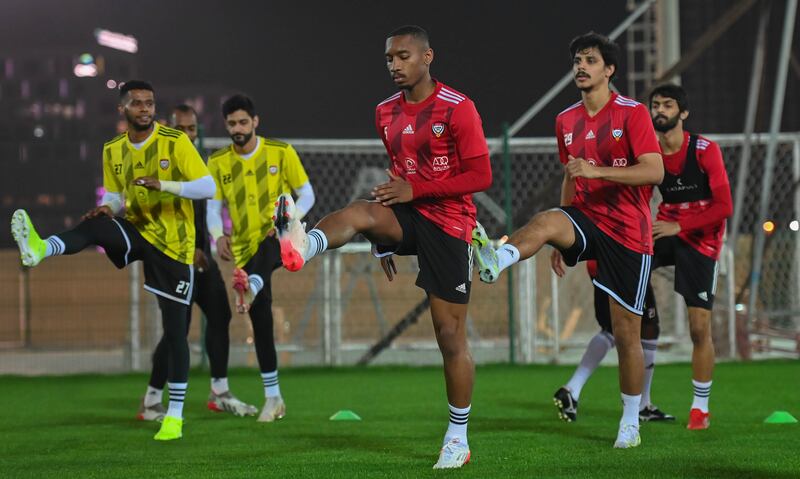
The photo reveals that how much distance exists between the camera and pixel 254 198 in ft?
24.7

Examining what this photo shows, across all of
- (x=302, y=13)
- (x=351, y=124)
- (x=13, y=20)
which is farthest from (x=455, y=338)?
(x=13, y=20)

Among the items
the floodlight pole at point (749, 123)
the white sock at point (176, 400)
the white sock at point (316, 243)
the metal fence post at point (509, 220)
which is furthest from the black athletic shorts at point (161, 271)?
the floodlight pole at point (749, 123)

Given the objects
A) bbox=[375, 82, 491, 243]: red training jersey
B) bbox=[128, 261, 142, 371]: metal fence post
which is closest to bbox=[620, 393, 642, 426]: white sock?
bbox=[375, 82, 491, 243]: red training jersey

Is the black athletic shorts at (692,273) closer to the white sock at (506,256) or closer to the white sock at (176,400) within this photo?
the white sock at (506,256)

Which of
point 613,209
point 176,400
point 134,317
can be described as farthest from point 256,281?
point 134,317

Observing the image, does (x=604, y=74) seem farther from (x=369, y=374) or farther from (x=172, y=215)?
(x=369, y=374)

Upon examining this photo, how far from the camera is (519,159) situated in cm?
1337

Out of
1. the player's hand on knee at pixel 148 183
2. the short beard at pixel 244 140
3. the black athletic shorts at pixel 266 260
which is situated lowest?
the black athletic shorts at pixel 266 260

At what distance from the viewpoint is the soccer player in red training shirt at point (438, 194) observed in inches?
200

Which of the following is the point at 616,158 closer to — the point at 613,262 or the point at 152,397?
the point at 613,262

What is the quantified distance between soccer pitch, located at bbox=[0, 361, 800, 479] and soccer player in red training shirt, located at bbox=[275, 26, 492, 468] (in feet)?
1.75

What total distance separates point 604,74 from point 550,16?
2606 centimetres

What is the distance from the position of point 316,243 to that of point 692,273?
303 centimetres

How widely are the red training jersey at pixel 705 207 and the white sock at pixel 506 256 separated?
2.00 m
